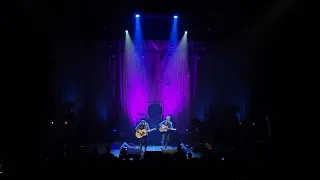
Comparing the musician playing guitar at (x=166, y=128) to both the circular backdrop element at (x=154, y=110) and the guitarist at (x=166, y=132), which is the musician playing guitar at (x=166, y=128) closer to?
the guitarist at (x=166, y=132)

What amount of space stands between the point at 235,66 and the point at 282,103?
6777 mm

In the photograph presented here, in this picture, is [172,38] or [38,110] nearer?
[38,110]

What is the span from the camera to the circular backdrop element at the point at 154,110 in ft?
50.7

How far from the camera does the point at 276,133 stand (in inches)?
335

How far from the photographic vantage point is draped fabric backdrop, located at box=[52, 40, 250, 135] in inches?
607

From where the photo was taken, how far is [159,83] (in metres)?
15.8

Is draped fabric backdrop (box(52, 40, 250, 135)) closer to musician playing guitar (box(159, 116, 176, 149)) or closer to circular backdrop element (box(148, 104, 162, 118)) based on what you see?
circular backdrop element (box(148, 104, 162, 118))

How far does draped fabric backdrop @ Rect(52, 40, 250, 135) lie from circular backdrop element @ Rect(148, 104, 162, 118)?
5cm

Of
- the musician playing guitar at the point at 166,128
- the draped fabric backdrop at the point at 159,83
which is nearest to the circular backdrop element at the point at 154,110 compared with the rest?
the draped fabric backdrop at the point at 159,83

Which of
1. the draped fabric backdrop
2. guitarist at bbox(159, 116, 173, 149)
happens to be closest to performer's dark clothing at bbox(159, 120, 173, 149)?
guitarist at bbox(159, 116, 173, 149)

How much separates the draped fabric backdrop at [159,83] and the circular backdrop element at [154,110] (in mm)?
46

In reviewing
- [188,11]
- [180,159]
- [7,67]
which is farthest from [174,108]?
[180,159]

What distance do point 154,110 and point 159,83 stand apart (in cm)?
130

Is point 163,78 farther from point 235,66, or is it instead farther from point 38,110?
point 38,110
